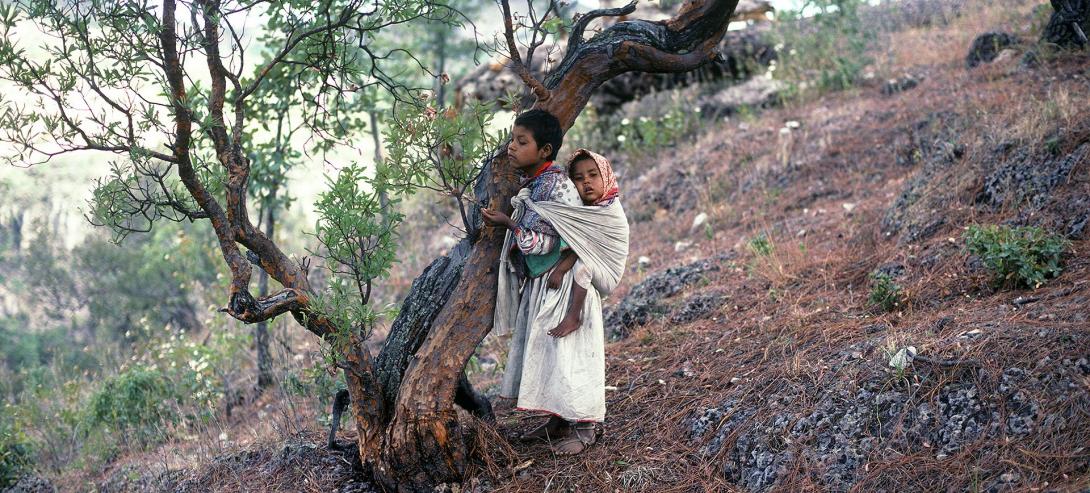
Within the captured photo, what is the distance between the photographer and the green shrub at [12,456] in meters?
5.89

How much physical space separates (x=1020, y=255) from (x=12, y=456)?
265 inches

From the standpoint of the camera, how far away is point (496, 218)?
3.96 metres

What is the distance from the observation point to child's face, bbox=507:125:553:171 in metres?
3.94

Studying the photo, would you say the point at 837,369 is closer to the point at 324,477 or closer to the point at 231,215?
the point at 324,477

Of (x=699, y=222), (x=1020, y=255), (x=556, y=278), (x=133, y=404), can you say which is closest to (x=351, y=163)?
(x=556, y=278)

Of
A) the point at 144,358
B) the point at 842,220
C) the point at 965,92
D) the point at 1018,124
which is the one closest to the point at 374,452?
the point at 842,220

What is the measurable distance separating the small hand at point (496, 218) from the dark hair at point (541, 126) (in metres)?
0.37

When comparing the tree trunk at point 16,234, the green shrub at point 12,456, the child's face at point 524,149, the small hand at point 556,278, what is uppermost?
the tree trunk at point 16,234

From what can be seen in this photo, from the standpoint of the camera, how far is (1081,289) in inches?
169

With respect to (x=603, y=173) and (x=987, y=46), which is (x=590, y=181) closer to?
(x=603, y=173)

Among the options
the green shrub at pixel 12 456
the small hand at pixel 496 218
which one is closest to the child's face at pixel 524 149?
the small hand at pixel 496 218

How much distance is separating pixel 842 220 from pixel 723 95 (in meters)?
5.12

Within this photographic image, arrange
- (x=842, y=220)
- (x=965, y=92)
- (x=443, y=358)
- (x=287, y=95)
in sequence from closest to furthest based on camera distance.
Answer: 1. (x=443, y=358)
2. (x=287, y=95)
3. (x=842, y=220)
4. (x=965, y=92)

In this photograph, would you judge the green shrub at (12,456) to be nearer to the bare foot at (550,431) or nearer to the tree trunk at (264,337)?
the tree trunk at (264,337)
